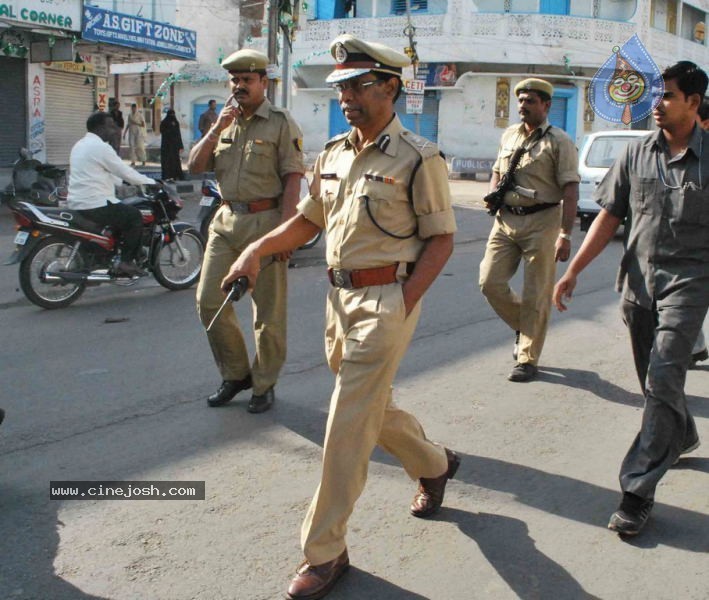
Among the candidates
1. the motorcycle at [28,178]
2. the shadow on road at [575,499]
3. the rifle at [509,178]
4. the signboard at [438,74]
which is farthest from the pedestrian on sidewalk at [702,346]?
the signboard at [438,74]

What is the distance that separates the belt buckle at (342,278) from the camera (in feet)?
10.6

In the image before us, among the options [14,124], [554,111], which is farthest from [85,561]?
[554,111]

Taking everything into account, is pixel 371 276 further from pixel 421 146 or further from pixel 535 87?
pixel 535 87

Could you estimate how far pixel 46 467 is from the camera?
424 centimetres

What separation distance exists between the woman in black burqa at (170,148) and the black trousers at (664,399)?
1805cm

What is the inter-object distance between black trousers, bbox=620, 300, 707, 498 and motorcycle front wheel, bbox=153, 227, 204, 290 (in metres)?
6.19

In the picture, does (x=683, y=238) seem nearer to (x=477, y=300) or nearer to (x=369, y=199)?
(x=369, y=199)

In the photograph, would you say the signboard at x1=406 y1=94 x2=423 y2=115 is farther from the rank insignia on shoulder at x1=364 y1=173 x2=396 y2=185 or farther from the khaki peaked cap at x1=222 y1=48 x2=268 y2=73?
the rank insignia on shoulder at x1=364 y1=173 x2=396 y2=185

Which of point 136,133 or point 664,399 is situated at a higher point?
point 136,133

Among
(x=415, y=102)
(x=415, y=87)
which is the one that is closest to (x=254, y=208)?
(x=415, y=87)

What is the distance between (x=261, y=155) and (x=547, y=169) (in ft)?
6.40

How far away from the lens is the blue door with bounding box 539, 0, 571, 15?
30.9 meters

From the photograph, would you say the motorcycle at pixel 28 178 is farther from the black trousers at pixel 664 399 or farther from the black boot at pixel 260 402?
the black trousers at pixel 664 399

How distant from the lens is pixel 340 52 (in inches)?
125
